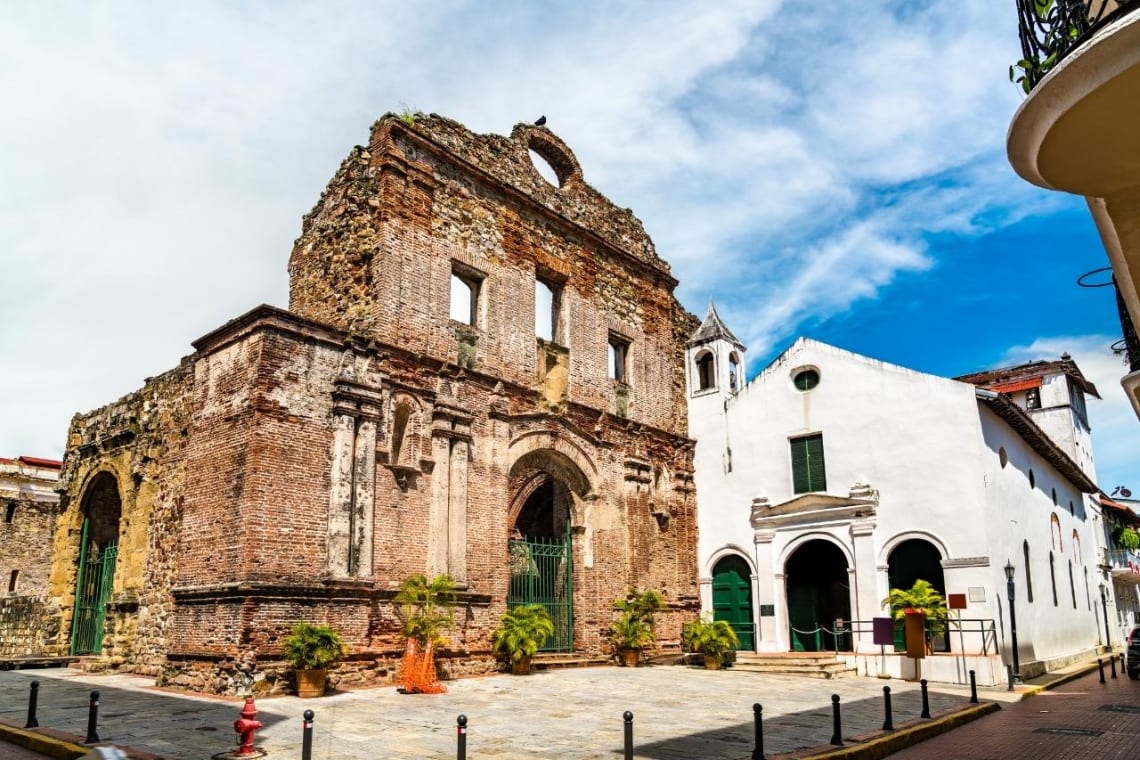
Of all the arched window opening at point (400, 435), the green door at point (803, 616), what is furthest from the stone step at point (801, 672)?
the arched window opening at point (400, 435)

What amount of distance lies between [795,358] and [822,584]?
5.51 metres

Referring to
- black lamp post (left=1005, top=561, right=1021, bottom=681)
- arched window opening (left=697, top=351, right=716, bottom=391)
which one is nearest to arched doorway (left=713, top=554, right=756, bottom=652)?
arched window opening (left=697, top=351, right=716, bottom=391)

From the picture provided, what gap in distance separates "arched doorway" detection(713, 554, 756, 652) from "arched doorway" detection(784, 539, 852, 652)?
99 centimetres

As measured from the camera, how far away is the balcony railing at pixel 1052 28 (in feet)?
13.4

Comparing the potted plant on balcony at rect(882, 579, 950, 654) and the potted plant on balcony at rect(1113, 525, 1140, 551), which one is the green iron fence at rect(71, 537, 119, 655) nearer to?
the potted plant on balcony at rect(882, 579, 950, 654)

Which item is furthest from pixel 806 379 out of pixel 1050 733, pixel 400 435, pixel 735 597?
pixel 1050 733

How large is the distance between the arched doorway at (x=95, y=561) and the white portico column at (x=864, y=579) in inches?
621

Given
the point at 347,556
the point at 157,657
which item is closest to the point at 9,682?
the point at 157,657

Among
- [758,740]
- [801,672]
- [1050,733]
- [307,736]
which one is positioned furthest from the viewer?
[801,672]

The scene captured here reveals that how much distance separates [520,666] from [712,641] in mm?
5397

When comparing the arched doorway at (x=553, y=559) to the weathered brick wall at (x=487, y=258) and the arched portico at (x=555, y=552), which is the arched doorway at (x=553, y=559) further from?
the weathered brick wall at (x=487, y=258)

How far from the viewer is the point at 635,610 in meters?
19.7

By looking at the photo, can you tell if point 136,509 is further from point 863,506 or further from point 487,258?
point 863,506

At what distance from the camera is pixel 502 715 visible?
11.3 m
